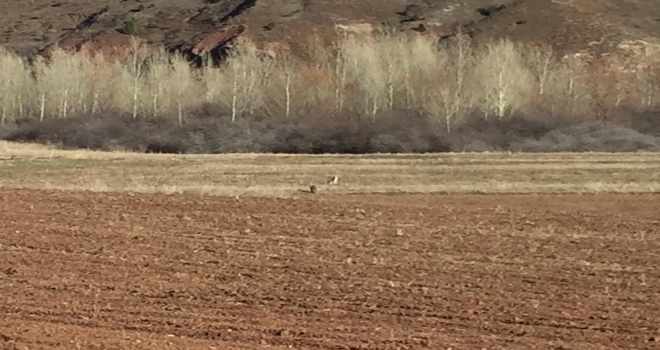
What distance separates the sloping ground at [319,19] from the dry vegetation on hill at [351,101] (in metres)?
9.16

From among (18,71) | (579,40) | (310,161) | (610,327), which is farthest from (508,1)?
(610,327)

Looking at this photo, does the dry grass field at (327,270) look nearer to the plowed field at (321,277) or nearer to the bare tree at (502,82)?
the plowed field at (321,277)

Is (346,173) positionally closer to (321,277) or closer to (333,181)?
(333,181)

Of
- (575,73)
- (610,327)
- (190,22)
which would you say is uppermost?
(190,22)

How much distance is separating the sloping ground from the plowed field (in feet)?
226

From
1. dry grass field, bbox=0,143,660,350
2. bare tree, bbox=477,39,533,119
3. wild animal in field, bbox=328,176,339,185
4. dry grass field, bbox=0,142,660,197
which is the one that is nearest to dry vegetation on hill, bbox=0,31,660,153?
bare tree, bbox=477,39,533,119

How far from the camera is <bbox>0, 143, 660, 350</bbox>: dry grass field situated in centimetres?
1052

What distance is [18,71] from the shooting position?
77.1 metres

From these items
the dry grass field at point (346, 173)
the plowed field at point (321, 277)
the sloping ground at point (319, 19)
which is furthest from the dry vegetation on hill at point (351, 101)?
the plowed field at point (321, 277)

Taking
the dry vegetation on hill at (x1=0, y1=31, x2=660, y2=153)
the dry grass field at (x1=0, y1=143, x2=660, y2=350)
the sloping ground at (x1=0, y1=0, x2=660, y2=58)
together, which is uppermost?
the sloping ground at (x1=0, y1=0, x2=660, y2=58)

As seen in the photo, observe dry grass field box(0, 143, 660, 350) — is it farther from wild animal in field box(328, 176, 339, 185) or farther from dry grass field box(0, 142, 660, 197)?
wild animal in field box(328, 176, 339, 185)

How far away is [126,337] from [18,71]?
71297 millimetres

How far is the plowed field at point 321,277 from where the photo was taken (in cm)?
1047

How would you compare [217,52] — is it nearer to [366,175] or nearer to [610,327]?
[366,175]
